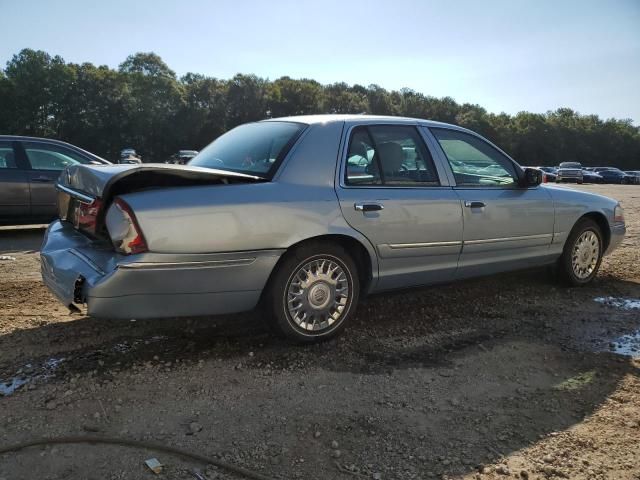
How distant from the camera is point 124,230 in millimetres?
3090

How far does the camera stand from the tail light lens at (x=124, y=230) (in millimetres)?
3061

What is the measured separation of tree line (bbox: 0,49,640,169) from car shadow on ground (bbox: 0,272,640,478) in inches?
2208

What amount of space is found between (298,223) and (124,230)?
1.06 meters

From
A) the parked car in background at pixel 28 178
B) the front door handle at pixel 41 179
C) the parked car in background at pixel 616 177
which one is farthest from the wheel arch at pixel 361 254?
the parked car in background at pixel 616 177

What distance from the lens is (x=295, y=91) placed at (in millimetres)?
68438

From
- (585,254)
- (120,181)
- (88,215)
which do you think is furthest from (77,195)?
(585,254)

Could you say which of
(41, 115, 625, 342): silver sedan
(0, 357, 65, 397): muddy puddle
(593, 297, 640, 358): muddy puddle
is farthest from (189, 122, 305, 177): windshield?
(593, 297, 640, 358): muddy puddle

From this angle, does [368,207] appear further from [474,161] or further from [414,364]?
[474,161]

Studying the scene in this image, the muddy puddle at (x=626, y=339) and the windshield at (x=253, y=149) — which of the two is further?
the muddy puddle at (x=626, y=339)

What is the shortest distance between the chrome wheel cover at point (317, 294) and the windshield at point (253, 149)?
71 cm

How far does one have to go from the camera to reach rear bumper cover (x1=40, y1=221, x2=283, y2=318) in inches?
121

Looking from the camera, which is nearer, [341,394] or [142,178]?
[341,394]

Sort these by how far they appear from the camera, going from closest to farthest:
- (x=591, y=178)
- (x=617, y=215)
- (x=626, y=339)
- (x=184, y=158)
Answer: (x=626, y=339) < (x=617, y=215) < (x=184, y=158) < (x=591, y=178)

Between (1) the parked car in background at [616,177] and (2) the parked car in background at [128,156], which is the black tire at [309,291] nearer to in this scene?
(2) the parked car in background at [128,156]
